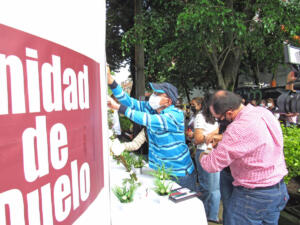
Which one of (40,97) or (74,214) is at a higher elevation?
(40,97)

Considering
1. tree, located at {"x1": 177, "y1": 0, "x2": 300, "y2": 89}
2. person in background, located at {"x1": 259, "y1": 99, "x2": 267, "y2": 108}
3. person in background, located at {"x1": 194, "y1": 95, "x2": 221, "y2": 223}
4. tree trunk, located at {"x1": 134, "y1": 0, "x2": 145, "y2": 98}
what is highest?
tree, located at {"x1": 177, "y1": 0, "x2": 300, "y2": 89}

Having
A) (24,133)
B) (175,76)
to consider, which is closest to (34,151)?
(24,133)

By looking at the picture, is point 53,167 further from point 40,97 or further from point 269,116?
point 269,116

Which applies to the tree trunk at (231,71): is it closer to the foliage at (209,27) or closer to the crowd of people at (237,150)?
the foliage at (209,27)

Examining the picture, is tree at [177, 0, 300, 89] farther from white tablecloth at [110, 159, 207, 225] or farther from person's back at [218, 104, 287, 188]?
white tablecloth at [110, 159, 207, 225]

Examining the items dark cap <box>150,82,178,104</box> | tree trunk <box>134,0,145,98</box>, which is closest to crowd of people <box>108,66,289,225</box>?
dark cap <box>150,82,178,104</box>

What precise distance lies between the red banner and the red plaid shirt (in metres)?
1.14

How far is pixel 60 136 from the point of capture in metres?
0.49

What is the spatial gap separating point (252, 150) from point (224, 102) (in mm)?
375

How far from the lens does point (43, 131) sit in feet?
1.46

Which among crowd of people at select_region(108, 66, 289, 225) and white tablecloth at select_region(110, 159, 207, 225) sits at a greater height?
crowd of people at select_region(108, 66, 289, 225)

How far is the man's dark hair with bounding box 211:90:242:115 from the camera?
167 cm

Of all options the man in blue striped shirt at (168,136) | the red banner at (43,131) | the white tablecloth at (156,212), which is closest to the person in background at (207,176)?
the man in blue striped shirt at (168,136)

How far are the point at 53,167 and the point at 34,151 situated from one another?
0.06 metres
